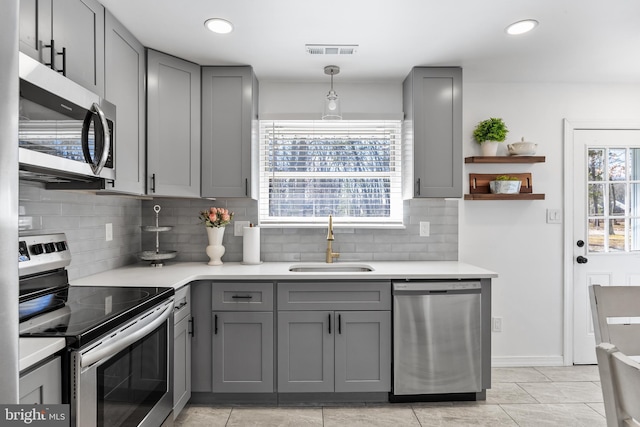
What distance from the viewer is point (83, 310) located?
5.24 ft

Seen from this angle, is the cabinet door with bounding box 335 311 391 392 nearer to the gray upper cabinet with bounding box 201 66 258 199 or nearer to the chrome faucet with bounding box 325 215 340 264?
the chrome faucet with bounding box 325 215 340 264

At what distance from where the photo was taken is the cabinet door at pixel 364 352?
2.54 m

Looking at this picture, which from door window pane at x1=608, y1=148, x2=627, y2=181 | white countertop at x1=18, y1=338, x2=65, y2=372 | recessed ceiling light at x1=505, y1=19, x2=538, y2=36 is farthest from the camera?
door window pane at x1=608, y1=148, x2=627, y2=181

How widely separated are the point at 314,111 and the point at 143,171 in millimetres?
1394

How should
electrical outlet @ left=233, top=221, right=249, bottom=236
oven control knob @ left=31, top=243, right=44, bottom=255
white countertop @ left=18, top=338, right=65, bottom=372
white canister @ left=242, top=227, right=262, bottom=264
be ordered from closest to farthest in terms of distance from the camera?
white countertop @ left=18, top=338, right=65, bottom=372 → oven control knob @ left=31, top=243, right=44, bottom=255 → white canister @ left=242, top=227, right=262, bottom=264 → electrical outlet @ left=233, top=221, right=249, bottom=236

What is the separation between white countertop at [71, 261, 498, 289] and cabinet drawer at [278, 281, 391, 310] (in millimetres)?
53

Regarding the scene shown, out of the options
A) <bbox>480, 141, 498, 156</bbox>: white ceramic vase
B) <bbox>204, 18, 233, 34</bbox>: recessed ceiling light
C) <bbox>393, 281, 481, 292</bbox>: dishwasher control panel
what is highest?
<bbox>204, 18, 233, 34</bbox>: recessed ceiling light

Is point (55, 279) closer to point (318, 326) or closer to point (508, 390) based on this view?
point (318, 326)

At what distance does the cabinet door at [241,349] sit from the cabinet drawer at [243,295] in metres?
0.05

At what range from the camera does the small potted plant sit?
3059mm

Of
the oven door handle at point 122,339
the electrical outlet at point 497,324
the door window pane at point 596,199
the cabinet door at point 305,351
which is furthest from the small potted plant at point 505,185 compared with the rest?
the oven door handle at point 122,339

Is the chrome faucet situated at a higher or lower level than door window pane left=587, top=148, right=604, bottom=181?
lower

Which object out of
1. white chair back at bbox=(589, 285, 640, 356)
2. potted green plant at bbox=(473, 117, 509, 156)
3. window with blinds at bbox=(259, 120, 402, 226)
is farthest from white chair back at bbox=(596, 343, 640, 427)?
potted green plant at bbox=(473, 117, 509, 156)

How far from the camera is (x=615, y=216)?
3250 millimetres
